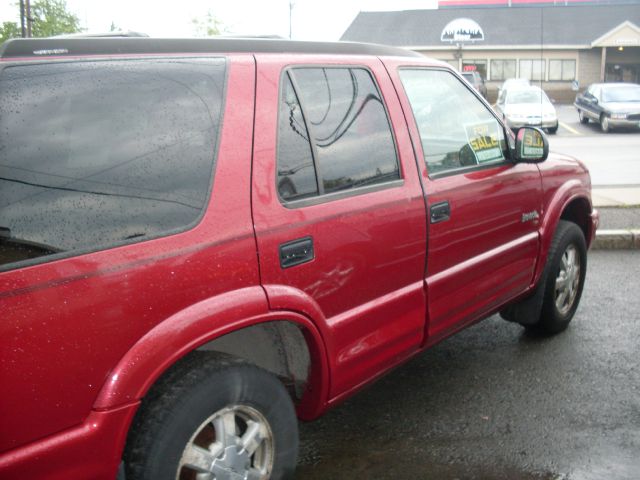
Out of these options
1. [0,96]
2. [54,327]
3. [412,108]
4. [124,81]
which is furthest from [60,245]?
[412,108]

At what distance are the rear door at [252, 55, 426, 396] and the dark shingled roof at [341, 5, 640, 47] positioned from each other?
147ft

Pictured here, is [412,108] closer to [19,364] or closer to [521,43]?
[19,364]

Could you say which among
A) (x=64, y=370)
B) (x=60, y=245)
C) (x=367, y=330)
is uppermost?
(x=60, y=245)

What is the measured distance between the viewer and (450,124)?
368cm

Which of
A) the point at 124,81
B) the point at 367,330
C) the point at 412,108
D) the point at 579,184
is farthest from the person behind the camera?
the point at 579,184

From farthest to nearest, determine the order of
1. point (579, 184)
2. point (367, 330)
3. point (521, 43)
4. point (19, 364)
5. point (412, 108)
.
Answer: point (521, 43) → point (579, 184) → point (412, 108) → point (367, 330) → point (19, 364)

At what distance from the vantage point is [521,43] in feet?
151

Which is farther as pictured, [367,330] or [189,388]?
[367,330]

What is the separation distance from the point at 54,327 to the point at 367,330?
1.43 metres

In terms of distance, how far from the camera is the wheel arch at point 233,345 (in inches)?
82.8

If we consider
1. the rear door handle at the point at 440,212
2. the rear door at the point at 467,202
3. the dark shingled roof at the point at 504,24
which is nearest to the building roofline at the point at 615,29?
the dark shingled roof at the point at 504,24

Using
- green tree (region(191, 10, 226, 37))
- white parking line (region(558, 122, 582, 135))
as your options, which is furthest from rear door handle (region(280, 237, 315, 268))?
green tree (region(191, 10, 226, 37))

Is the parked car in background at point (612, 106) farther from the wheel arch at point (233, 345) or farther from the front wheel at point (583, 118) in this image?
the wheel arch at point (233, 345)

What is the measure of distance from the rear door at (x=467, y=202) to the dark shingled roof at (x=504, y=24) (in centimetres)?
4397
